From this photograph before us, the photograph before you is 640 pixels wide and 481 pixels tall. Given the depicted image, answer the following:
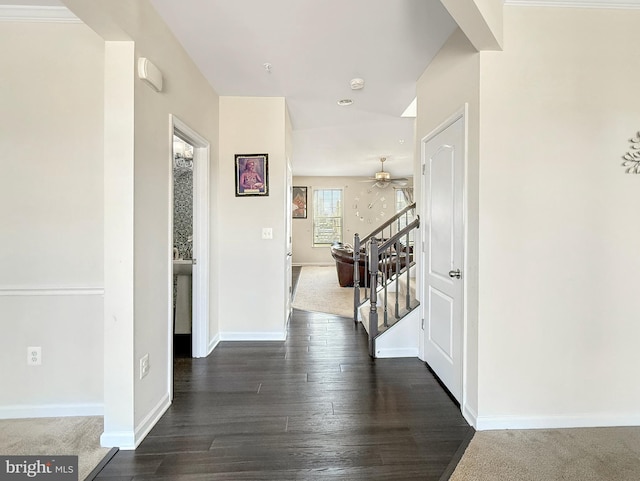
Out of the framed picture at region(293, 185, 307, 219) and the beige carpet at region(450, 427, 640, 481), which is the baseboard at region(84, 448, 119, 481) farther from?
the framed picture at region(293, 185, 307, 219)

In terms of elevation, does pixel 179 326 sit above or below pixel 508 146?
below

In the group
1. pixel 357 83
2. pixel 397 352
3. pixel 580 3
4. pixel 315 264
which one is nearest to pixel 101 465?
pixel 397 352

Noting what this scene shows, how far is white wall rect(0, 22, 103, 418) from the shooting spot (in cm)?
210

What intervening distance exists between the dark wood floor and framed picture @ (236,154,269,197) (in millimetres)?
1706

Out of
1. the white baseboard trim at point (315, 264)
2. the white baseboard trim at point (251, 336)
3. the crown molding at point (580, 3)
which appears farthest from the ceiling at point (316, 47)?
the white baseboard trim at point (315, 264)

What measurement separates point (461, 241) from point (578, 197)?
728mm

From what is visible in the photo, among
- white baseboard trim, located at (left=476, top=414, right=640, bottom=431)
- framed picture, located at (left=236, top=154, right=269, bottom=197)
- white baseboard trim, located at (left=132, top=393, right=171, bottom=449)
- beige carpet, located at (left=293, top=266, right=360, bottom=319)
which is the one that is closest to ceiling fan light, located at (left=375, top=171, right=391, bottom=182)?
beige carpet, located at (left=293, top=266, right=360, bottom=319)

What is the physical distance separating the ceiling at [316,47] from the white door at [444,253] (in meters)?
0.73

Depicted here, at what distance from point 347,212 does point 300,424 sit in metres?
8.35

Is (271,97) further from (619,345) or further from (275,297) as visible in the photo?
(619,345)

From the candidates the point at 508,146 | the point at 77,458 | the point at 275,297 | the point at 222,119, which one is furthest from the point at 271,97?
the point at 77,458

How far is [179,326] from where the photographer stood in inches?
136

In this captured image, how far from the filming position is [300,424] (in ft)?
6.79

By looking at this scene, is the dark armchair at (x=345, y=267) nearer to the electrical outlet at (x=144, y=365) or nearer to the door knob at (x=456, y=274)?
the door knob at (x=456, y=274)
